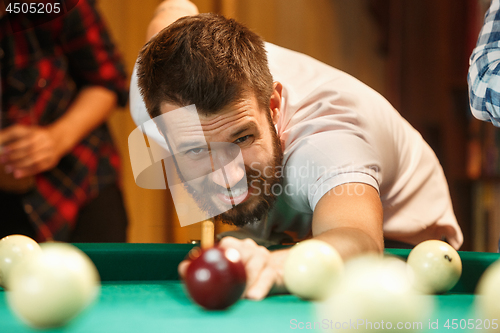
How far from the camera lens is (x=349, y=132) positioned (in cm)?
139

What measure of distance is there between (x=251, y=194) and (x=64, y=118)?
1060mm

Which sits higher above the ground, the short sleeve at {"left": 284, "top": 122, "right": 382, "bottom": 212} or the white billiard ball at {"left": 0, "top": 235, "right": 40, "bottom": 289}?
the short sleeve at {"left": 284, "top": 122, "right": 382, "bottom": 212}

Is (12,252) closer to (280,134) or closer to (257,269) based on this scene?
(257,269)

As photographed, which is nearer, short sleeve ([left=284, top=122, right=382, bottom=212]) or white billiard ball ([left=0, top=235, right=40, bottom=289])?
white billiard ball ([left=0, top=235, right=40, bottom=289])

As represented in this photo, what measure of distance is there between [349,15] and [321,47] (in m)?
0.32

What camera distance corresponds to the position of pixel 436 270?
3.31 feet


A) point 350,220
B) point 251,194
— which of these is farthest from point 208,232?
point 350,220

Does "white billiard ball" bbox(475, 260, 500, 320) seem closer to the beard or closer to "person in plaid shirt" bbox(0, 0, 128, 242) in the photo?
the beard

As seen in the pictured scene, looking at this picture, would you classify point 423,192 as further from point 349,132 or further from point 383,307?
point 383,307

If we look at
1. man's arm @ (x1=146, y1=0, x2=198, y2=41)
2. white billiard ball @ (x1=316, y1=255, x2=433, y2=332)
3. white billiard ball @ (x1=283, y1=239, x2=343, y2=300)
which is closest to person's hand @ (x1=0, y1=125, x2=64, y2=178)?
man's arm @ (x1=146, y1=0, x2=198, y2=41)

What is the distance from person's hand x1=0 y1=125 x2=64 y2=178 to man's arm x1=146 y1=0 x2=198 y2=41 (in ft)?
2.09

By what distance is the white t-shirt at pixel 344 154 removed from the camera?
1.32m

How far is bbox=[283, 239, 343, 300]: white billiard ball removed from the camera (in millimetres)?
844

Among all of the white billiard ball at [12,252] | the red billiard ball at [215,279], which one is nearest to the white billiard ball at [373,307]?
the red billiard ball at [215,279]
